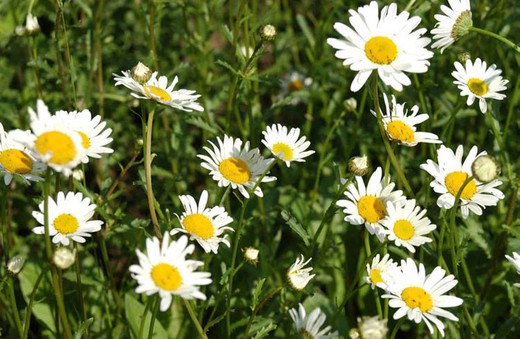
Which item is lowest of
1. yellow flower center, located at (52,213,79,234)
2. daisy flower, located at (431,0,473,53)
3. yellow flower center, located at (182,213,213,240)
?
yellow flower center, located at (182,213,213,240)

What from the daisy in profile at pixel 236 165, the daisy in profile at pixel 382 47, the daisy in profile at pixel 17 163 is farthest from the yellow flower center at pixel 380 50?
the daisy in profile at pixel 17 163

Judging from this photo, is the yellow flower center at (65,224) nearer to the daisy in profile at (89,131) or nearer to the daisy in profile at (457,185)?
the daisy in profile at (89,131)

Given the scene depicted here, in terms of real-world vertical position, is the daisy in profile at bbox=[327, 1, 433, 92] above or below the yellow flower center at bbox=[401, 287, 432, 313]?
above

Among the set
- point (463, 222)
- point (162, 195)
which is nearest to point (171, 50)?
point (162, 195)

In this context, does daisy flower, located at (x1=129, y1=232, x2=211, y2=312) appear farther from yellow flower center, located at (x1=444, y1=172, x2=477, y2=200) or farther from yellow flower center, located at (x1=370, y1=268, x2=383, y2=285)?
yellow flower center, located at (x1=444, y1=172, x2=477, y2=200)

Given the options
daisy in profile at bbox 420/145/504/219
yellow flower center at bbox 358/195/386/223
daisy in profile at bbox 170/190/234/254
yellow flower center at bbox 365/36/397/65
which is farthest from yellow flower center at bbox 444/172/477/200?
daisy in profile at bbox 170/190/234/254

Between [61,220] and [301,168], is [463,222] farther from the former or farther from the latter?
[61,220]

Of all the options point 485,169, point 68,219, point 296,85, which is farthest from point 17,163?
point 296,85

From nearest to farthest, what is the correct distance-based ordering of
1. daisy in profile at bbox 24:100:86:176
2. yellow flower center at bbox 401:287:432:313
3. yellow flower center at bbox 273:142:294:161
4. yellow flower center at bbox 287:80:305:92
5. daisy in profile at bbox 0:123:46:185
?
daisy in profile at bbox 24:100:86:176, yellow flower center at bbox 401:287:432:313, daisy in profile at bbox 0:123:46:185, yellow flower center at bbox 273:142:294:161, yellow flower center at bbox 287:80:305:92

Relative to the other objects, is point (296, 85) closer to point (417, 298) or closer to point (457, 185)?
point (457, 185)
